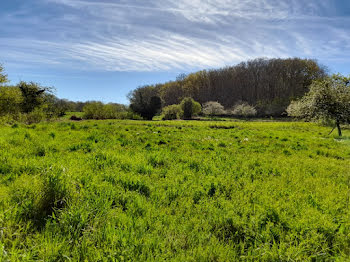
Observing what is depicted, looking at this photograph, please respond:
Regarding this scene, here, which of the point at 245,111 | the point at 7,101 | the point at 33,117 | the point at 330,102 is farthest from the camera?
the point at 245,111

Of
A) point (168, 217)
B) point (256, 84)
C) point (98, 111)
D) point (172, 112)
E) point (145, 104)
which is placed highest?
point (256, 84)

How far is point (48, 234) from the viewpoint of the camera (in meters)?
2.38

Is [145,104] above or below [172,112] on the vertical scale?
above

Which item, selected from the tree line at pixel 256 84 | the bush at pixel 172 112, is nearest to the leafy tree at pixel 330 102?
the bush at pixel 172 112

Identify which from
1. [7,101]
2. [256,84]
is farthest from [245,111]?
[7,101]

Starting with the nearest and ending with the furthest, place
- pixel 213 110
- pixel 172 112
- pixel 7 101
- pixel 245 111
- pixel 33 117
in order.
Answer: pixel 7 101 < pixel 33 117 < pixel 172 112 < pixel 245 111 < pixel 213 110

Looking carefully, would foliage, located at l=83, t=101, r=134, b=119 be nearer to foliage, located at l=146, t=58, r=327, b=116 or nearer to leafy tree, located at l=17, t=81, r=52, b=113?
leafy tree, located at l=17, t=81, r=52, b=113

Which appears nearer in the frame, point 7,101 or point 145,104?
point 7,101

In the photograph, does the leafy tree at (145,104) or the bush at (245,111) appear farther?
the bush at (245,111)

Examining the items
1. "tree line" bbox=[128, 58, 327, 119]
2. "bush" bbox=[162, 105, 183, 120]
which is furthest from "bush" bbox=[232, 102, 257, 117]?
"bush" bbox=[162, 105, 183, 120]

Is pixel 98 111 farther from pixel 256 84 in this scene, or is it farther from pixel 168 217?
pixel 256 84

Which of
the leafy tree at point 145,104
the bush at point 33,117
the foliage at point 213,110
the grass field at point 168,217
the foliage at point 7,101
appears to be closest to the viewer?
the grass field at point 168,217

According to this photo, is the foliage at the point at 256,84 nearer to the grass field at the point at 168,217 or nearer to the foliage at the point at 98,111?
the foliage at the point at 98,111

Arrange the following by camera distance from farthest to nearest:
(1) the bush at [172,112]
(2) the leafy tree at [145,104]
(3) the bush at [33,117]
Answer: (1) the bush at [172,112] < (2) the leafy tree at [145,104] < (3) the bush at [33,117]
